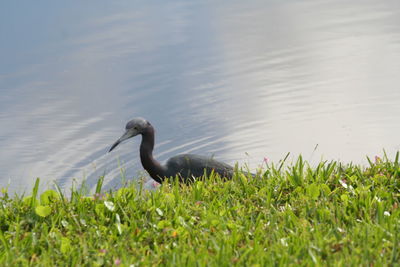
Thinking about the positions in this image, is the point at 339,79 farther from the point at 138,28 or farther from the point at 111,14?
the point at 111,14

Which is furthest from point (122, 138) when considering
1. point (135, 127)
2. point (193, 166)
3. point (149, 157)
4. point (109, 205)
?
point (109, 205)

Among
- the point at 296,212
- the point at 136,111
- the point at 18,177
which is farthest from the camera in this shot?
the point at 136,111

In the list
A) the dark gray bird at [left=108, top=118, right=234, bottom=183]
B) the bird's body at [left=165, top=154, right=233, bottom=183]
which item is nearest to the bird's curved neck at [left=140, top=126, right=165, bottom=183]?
the dark gray bird at [left=108, top=118, right=234, bottom=183]

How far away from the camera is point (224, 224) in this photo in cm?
439

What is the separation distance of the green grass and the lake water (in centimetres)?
155

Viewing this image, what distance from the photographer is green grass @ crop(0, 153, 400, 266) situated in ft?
13.0

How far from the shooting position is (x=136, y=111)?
10.8 m

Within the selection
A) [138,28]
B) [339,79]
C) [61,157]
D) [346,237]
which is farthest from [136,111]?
[346,237]

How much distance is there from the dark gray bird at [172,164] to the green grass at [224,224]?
219cm

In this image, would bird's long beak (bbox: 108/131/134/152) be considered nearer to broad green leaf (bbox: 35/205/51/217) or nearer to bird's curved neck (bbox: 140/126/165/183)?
bird's curved neck (bbox: 140/126/165/183)

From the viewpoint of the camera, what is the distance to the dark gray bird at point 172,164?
7559mm

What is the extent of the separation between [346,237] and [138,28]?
12.5 meters

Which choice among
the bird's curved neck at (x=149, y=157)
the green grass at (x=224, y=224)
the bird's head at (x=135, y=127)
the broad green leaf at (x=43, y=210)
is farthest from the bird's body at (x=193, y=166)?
the broad green leaf at (x=43, y=210)

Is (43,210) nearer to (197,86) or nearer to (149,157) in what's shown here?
(149,157)
